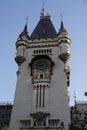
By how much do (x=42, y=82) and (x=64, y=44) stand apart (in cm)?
1247

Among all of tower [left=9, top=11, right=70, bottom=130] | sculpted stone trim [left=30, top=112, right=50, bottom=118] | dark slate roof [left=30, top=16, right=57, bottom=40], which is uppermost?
dark slate roof [left=30, top=16, right=57, bottom=40]

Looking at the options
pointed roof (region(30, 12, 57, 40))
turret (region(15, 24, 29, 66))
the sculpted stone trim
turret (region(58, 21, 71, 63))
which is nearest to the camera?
the sculpted stone trim

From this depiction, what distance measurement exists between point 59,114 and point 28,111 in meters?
6.76

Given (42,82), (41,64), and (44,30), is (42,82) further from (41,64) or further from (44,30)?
(44,30)

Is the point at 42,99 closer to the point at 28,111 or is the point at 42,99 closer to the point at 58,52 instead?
the point at 28,111

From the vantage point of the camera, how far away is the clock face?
65.9 metres

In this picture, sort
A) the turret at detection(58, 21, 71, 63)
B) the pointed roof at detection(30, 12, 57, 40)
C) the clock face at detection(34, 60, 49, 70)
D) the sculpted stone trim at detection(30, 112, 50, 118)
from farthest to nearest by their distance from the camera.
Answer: the pointed roof at detection(30, 12, 57, 40) < the turret at detection(58, 21, 71, 63) < the clock face at detection(34, 60, 49, 70) < the sculpted stone trim at detection(30, 112, 50, 118)

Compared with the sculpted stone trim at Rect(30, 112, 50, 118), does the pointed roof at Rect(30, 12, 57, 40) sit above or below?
above

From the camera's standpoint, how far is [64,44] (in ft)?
227

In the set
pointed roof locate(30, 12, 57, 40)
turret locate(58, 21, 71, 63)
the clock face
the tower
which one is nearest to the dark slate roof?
pointed roof locate(30, 12, 57, 40)

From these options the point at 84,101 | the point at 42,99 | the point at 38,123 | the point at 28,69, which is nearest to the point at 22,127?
the point at 38,123

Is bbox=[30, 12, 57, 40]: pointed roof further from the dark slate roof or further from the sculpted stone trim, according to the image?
the sculpted stone trim

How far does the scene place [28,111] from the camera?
5959cm

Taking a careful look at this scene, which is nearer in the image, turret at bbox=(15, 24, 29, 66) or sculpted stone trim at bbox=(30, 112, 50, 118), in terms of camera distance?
sculpted stone trim at bbox=(30, 112, 50, 118)
